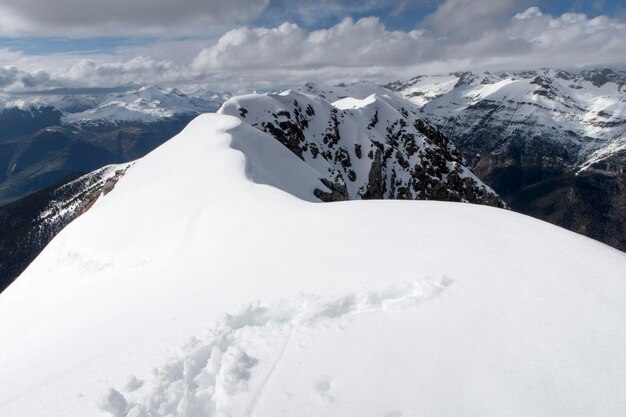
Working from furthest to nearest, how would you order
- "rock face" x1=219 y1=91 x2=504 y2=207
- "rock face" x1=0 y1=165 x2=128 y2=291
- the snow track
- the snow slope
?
"rock face" x1=0 y1=165 x2=128 y2=291 → "rock face" x1=219 y1=91 x2=504 y2=207 → the snow track → the snow slope

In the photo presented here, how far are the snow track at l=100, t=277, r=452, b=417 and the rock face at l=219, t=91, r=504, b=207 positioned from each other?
71.5 metres

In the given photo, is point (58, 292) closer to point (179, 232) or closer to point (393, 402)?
point (179, 232)

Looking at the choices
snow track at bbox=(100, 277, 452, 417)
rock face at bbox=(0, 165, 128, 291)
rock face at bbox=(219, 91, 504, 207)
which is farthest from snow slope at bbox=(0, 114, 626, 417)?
rock face at bbox=(0, 165, 128, 291)

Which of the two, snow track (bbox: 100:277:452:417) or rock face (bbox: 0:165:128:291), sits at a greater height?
snow track (bbox: 100:277:452:417)

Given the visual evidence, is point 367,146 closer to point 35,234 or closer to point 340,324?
point 340,324

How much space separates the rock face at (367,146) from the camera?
87.9 m

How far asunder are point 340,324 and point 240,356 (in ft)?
8.33

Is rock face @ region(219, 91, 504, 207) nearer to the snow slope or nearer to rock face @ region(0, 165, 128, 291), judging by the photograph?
the snow slope

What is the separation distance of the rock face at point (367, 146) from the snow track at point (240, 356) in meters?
71.5

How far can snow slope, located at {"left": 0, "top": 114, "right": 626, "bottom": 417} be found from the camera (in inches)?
295

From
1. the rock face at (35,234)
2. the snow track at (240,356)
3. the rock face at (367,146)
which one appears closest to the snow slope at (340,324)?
the snow track at (240,356)

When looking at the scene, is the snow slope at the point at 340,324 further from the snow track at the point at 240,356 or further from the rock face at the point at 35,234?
the rock face at the point at 35,234

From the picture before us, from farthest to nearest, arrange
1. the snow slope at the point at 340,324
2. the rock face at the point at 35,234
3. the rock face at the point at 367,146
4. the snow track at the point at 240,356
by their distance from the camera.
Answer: the rock face at the point at 35,234
the rock face at the point at 367,146
the snow track at the point at 240,356
the snow slope at the point at 340,324

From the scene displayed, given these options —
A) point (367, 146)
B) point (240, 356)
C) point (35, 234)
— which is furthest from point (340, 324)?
point (35, 234)
